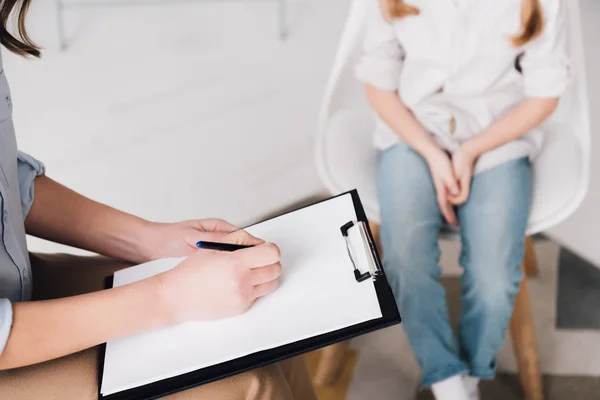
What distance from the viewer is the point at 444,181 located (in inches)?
46.5

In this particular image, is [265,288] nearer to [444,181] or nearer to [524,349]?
[444,181]

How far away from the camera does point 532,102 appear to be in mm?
1186

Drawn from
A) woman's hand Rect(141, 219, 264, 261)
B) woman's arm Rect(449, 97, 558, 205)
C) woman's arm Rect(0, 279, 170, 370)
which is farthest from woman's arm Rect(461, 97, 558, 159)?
woman's arm Rect(0, 279, 170, 370)

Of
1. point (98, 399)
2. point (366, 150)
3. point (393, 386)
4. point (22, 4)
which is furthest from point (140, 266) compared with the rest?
point (393, 386)

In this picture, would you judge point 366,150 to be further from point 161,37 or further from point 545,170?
point 161,37

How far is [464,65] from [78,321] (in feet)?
2.53

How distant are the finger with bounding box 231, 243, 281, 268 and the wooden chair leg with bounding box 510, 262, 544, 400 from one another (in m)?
0.64

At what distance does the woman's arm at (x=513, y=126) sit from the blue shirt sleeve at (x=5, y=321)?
0.76 meters

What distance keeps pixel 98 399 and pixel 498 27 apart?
85cm

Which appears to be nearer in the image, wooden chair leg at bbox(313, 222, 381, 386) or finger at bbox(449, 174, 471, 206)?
finger at bbox(449, 174, 471, 206)

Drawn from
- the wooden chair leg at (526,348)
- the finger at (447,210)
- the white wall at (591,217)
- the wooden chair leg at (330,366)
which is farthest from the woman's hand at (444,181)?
the white wall at (591,217)

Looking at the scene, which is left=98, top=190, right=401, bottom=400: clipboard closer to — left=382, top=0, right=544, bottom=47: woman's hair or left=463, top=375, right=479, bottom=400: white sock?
left=463, top=375, right=479, bottom=400: white sock

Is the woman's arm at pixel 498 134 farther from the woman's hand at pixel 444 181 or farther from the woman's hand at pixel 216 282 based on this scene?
the woman's hand at pixel 216 282

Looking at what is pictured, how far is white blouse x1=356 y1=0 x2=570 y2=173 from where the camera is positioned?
1168 millimetres
